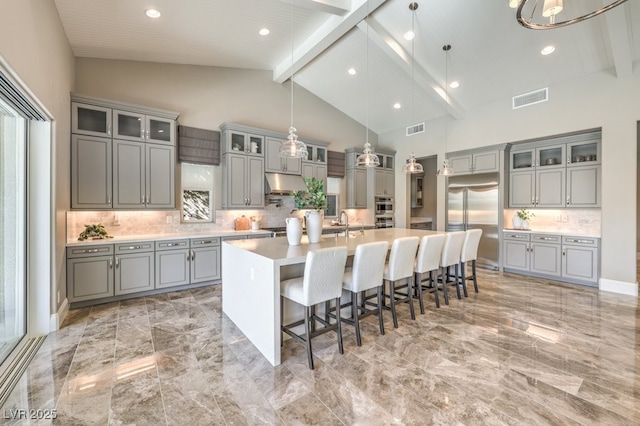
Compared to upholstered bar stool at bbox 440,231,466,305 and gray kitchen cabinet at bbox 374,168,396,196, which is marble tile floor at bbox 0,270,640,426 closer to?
upholstered bar stool at bbox 440,231,466,305

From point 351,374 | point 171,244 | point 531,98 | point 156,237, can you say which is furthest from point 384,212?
point 351,374

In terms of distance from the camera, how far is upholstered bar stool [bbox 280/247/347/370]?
94.7 inches

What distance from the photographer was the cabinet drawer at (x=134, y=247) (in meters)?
4.02

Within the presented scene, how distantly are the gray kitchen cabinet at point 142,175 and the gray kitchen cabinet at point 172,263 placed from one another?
0.68 metres

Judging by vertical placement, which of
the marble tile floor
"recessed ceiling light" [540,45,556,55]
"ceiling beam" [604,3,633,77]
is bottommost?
the marble tile floor

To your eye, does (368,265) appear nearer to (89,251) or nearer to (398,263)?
(398,263)

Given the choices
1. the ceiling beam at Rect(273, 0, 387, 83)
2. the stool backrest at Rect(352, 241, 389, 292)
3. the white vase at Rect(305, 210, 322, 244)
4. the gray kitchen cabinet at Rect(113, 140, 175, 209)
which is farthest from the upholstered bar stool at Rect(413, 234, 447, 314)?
the gray kitchen cabinet at Rect(113, 140, 175, 209)

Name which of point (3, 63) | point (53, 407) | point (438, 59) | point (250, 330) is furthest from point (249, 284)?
point (438, 59)

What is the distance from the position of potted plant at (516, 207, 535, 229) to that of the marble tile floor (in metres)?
2.58

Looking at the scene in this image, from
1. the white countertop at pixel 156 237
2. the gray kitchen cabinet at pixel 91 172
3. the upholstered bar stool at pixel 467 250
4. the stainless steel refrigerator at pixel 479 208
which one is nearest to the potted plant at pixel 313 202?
the white countertop at pixel 156 237

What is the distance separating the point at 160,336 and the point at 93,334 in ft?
2.42

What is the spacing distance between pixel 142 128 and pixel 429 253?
180 inches

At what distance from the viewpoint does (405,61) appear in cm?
508

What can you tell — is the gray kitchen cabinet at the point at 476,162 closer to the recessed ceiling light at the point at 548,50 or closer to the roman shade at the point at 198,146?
the recessed ceiling light at the point at 548,50
